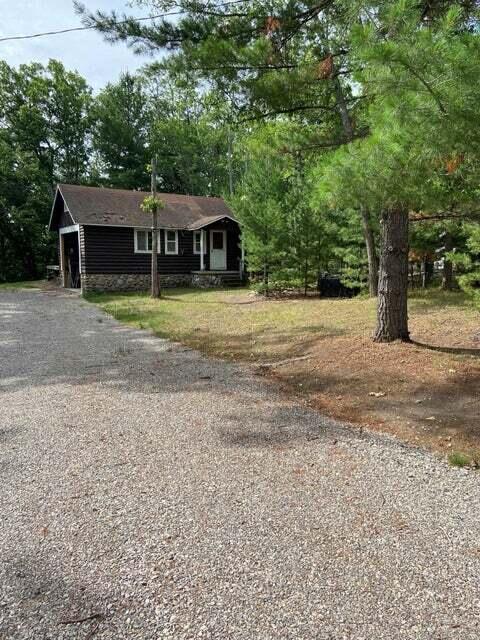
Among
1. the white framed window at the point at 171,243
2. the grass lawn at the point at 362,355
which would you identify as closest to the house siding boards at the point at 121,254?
the white framed window at the point at 171,243

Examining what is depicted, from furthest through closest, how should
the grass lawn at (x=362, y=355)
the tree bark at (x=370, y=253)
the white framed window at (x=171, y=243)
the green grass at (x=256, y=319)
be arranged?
the white framed window at (x=171, y=243) → the tree bark at (x=370, y=253) → the green grass at (x=256, y=319) → the grass lawn at (x=362, y=355)

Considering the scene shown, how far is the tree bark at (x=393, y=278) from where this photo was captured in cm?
618

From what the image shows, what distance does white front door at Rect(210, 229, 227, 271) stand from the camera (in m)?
21.2

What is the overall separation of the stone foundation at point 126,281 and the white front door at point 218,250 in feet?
4.49

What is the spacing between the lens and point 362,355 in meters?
6.10

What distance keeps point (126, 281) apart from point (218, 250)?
4.62m

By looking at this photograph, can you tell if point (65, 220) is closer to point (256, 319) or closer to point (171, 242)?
point (171, 242)

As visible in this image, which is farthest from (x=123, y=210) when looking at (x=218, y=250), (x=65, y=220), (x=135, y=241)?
(x=218, y=250)

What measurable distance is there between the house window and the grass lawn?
833 cm

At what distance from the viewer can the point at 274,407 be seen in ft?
14.6

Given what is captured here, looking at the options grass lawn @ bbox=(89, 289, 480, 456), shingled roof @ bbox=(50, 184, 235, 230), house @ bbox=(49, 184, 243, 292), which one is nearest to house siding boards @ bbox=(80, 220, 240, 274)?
house @ bbox=(49, 184, 243, 292)

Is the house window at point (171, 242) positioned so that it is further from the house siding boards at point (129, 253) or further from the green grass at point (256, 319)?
the green grass at point (256, 319)

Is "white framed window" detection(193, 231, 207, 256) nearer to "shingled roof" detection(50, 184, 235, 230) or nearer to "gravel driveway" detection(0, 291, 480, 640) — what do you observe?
"shingled roof" detection(50, 184, 235, 230)

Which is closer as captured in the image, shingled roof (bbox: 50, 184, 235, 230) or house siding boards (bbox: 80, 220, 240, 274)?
house siding boards (bbox: 80, 220, 240, 274)
